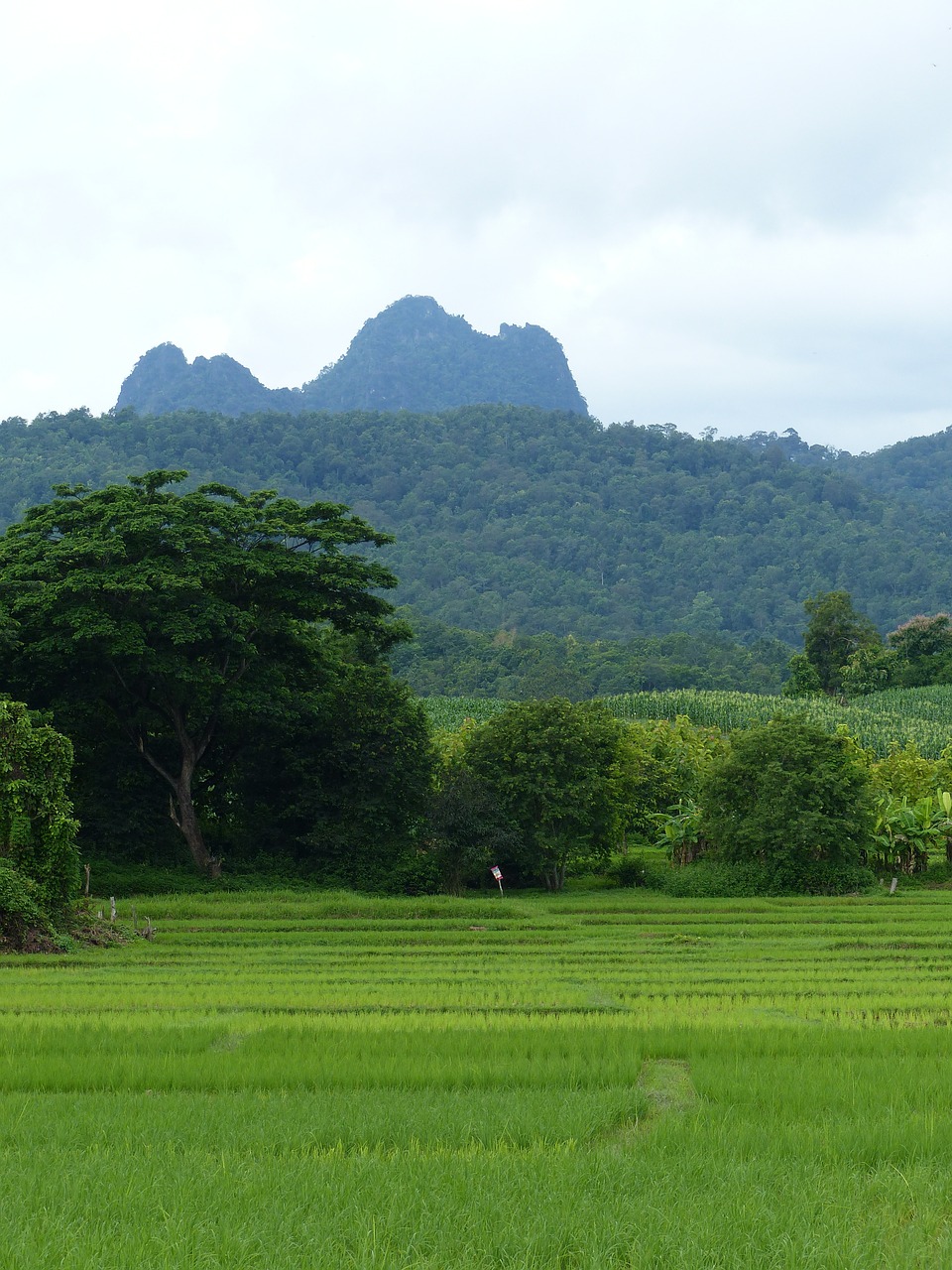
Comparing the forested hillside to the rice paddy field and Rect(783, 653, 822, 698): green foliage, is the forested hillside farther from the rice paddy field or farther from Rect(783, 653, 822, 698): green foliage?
the rice paddy field

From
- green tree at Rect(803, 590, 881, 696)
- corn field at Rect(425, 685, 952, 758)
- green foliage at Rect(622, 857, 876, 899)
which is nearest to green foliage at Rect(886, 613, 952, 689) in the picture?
green tree at Rect(803, 590, 881, 696)

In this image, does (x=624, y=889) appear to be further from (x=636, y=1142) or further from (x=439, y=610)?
(x=439, y=610)

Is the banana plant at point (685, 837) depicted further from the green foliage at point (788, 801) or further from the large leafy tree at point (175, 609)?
the large leafy tree at point (175, 609)

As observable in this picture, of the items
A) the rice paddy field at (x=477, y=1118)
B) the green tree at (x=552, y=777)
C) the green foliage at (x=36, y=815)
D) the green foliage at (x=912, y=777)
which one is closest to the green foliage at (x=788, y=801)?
the green tree at (x=552, y=777)

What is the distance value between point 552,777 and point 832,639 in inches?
2726

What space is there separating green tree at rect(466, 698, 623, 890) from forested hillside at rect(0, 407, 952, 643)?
102m

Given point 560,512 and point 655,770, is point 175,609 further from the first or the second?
point 560,512

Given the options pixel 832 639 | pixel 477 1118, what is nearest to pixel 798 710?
pixel 832 639

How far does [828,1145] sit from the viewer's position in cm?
795

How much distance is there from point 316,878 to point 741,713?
4559cm

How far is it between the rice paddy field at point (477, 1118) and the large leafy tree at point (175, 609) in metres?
14.1

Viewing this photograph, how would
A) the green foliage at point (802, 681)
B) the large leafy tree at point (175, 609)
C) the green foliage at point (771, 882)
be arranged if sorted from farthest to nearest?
the green foliage at point (802, 681)
the green foliage at point (771, 882)
the large leafy tree at point (175, 609)

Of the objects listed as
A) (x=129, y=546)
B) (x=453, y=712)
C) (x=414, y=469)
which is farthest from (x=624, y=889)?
(x=414, y=469)

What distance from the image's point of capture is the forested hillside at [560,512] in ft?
499
